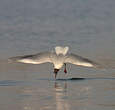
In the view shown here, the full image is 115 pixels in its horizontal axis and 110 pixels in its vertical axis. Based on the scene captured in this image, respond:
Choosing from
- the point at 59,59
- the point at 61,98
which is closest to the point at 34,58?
the point at 59,59

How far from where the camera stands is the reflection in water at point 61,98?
1007 cm

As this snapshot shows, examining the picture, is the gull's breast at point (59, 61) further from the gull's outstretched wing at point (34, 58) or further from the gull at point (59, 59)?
the gull's outstretched wing at point (34, 58)

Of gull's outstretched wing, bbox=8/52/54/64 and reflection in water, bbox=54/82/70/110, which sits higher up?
gull's outstretched wing, bbox=8/52/54/64

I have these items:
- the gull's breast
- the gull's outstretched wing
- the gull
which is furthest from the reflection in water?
the gull's outstretched wing

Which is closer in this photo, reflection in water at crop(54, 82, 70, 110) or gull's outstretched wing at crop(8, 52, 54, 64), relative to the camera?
reflection in water at crop(54, 82, 70, 110)

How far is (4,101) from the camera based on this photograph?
35.9 ft

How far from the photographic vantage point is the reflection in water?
33.1 feet

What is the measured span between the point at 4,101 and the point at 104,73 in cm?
A: 737

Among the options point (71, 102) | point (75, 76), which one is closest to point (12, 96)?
point (71, 102)

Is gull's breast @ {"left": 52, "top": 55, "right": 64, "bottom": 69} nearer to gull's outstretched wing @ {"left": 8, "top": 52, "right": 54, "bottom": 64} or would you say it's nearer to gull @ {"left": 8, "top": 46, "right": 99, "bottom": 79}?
gull @ {"left": 8, "top": 46, "right": 99, "bottom": 79}

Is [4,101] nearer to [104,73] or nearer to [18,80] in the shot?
[18,80]

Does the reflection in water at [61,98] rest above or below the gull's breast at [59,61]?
below

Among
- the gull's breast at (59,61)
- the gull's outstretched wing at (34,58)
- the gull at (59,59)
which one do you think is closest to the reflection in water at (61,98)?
the gull's breast at (59,61)

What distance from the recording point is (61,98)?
11336 millimetres
